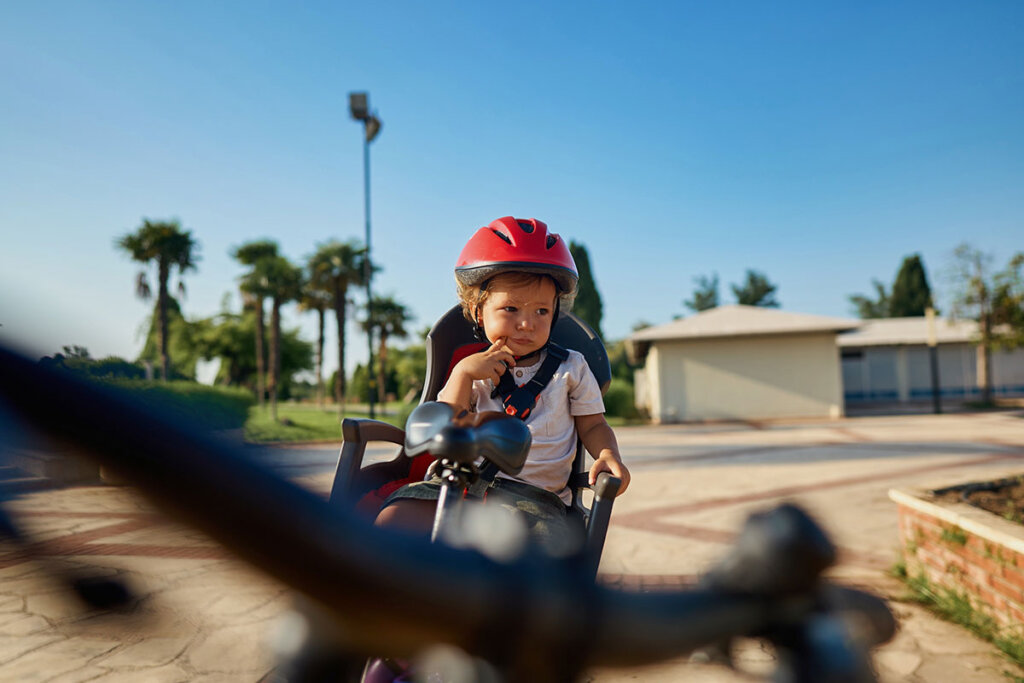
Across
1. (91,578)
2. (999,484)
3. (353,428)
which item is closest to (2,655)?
(353,428)

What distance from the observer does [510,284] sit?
1.64m

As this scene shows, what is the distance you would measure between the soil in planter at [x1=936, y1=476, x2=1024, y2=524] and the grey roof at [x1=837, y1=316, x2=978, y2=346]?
22851 millimetres

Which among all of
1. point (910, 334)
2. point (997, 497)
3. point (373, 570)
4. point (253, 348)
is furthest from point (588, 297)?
point (373, 570)

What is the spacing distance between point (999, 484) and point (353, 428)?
455 cm

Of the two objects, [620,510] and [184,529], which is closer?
[184,529]

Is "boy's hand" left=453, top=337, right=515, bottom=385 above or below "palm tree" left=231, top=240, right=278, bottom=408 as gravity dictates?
below

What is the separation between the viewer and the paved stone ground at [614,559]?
0.36 meters

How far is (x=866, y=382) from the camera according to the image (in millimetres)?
27531

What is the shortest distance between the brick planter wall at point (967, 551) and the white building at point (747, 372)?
17526mm

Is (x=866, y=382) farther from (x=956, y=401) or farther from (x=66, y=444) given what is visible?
(x=66, y=444)

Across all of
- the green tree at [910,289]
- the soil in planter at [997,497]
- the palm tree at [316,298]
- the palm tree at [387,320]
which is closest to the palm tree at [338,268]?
the palm tree at [316,298]

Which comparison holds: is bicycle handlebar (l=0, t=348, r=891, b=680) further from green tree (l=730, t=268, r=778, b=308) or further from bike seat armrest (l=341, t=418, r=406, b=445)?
green tree (l=730, t=268, r=778, b=308)

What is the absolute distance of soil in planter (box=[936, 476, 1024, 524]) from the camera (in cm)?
372

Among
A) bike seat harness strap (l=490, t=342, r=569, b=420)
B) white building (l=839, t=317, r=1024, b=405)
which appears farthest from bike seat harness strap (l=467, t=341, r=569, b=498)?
white building (l=839, t=317, r=1024, b=405)
